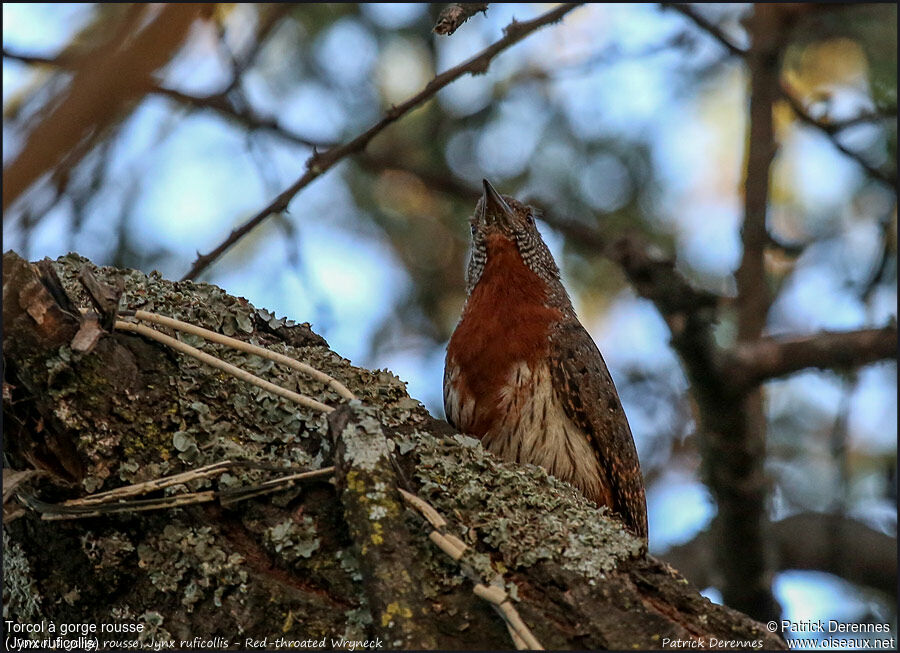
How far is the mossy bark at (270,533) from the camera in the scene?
2062mm

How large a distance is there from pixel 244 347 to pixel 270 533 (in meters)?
0.54

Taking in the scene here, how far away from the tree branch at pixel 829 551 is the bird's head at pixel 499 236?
1818mm

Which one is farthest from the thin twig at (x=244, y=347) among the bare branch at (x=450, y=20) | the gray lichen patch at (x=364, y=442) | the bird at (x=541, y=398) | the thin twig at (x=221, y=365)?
the bird at (x=541, y=398)

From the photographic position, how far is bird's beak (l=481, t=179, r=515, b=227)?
4.16 m

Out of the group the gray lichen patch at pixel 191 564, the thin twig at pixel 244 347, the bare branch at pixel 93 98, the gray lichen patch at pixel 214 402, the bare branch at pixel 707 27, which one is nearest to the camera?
the bare branch at pixel 93 98

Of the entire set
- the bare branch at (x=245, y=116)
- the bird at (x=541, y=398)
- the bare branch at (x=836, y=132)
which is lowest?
the bird at (x=541, y=398)

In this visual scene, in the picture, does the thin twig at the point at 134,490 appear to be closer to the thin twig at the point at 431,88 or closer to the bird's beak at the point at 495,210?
the thin twig at the point at 431,88

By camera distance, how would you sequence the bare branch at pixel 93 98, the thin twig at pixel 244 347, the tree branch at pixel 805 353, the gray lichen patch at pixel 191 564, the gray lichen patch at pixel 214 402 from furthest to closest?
1. the tree branch at pixel 805 353
2. the thin twig at pixel 244 347
3. the gray lichen patch at pixel 214 402
4. the gray lichen patch at pixel 191 564
5. the bare branch at pixel 93 98

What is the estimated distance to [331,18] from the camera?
5992mm

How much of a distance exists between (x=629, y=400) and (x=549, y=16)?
10.7ft

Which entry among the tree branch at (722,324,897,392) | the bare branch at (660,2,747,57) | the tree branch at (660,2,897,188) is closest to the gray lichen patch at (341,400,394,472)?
the tree branch at (722,324,897,392)

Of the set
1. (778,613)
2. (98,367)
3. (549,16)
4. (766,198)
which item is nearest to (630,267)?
(766,198)

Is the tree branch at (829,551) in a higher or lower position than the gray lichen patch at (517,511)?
higher

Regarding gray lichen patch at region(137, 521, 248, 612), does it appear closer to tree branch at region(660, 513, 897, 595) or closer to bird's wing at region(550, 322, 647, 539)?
bird's wing at region(550, 322, 647, 539)
